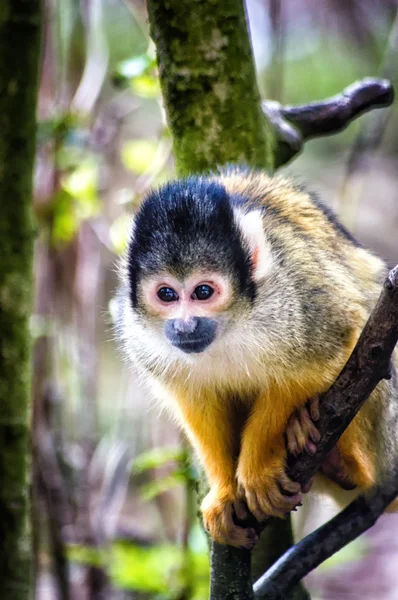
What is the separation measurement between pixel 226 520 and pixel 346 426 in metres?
0.49

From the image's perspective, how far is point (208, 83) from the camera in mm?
2357

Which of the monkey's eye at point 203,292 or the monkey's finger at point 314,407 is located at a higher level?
the monkey's eye at point 203,292

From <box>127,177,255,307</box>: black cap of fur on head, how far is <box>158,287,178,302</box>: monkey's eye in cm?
6

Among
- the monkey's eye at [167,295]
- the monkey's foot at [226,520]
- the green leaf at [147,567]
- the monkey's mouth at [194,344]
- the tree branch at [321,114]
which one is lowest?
the green leaf at [147,567]

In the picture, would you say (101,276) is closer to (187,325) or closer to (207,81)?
(207,81)

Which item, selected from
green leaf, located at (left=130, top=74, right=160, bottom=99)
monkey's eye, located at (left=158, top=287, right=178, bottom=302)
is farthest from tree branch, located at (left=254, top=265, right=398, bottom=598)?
green leaf, located at (left=130, top=74, right=160, bottom=99)

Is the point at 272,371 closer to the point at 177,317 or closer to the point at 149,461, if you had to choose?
the point at 177,317

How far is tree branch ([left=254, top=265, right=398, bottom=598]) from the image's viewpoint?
153 cm

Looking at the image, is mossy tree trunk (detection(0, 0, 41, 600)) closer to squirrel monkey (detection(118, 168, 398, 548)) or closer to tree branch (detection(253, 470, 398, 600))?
squirrel monkey (detection(118, 168, 398, 548))

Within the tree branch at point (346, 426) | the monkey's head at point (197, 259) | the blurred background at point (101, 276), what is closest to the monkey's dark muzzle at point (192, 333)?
the monkey's head at point (197, 259)

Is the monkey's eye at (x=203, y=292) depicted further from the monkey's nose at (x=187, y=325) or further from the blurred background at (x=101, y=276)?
the blurred background at (x=101, y=276)

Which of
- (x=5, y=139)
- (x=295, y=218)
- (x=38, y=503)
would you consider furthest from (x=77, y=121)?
(x=38, y=503)

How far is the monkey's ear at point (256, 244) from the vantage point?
2057 millimetres

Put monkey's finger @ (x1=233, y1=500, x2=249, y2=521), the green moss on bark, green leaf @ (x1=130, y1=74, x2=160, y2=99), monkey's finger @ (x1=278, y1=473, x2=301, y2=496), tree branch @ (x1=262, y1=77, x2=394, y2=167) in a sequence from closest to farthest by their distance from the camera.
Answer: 1. monkey's finger @ (x1=278, y1=473, x2=301, y2=496)
2. monkey's finger @ (x1=233, y1=500, x2=249, y2=521)
3. the green moss on bark
4. tree branch @ (x1=262, y1=77, x2=394, y2=167)
5. green leaf @ (x1=130, y1=74, x2=160, y2=99)
